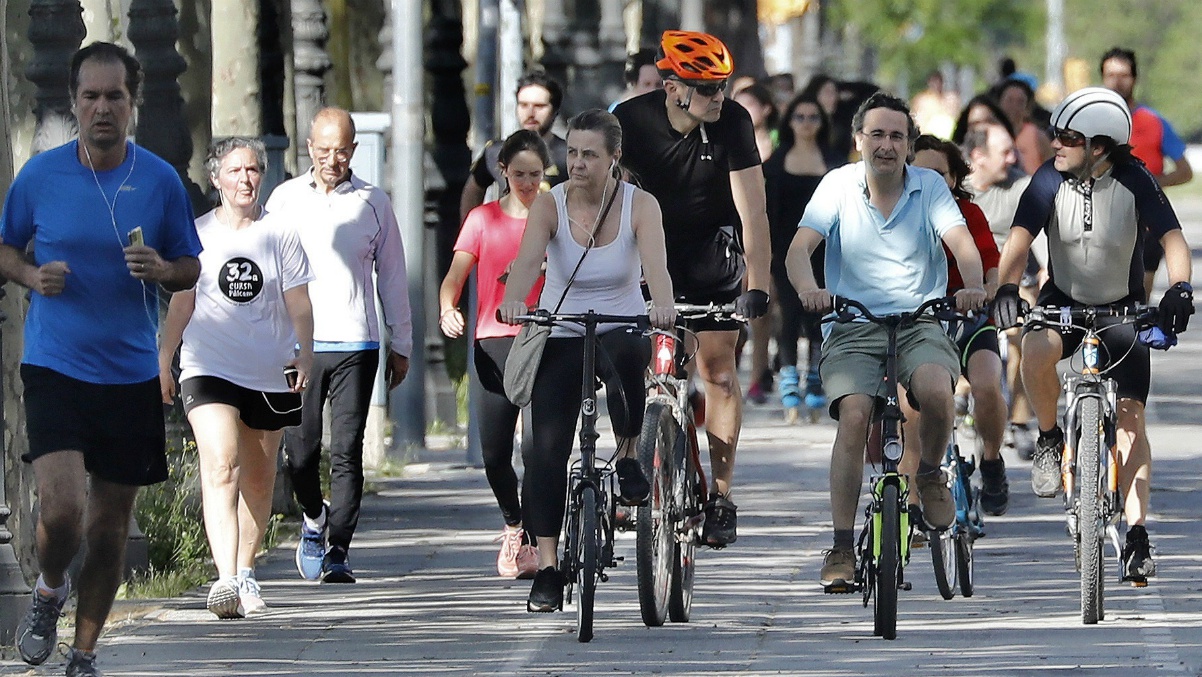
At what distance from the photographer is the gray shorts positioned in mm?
9773

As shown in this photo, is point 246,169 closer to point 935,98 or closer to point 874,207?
point 874,207

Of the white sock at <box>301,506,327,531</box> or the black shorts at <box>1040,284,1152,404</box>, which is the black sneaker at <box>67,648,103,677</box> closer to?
the white sock at <box>301,506,327,531</box>

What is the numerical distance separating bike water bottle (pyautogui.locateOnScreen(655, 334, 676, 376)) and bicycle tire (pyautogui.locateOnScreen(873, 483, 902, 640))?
1.31m

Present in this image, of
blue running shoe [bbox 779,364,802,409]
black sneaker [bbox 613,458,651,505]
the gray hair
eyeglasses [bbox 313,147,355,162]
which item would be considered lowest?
blue running shoe [bbox 779,364,802,409]

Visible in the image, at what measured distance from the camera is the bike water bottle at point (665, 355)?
34.4 ft

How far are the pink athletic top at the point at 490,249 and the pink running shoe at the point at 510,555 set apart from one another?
853 millimetres

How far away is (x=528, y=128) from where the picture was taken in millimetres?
13820

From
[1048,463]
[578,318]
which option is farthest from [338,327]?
[1048,463]

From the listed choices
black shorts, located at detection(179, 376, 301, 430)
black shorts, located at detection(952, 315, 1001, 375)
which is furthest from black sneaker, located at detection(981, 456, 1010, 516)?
black shorts, located at detection(179, 376, 301, 430)

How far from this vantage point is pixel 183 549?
1133 cm

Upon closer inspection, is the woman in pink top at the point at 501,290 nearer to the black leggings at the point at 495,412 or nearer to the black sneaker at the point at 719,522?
the black leggings at the point at 495,412

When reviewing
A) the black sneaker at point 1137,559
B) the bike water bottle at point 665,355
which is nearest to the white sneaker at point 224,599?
the bike water bottle at point 665,355

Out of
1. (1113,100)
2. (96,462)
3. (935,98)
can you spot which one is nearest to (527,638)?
(96,462)

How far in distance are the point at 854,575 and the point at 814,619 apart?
19.3 inches
